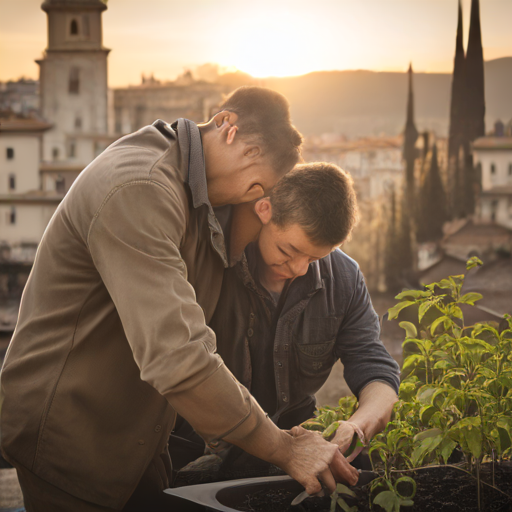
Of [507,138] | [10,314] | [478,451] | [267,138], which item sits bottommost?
[10,314]

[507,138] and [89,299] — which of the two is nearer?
[89,299]

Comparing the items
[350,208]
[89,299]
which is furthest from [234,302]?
[89,299]

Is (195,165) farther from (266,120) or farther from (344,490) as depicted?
(344,490)

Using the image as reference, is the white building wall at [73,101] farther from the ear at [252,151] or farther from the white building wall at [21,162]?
the ear at [252,151]

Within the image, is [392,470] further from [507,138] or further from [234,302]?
[507,138]

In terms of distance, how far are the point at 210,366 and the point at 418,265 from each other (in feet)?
10.4

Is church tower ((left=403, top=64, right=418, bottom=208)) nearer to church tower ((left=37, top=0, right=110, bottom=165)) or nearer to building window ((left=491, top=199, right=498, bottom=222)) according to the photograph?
building window ((left=491, top=199, right=498, bottom=222))

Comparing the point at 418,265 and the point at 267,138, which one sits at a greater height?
the point at 267,138

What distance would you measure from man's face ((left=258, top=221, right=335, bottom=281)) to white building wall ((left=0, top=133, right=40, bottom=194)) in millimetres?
3047

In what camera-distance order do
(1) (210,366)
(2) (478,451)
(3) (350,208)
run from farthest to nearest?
(3) (350,208) → (2) (478,451) → (1) (210,366)

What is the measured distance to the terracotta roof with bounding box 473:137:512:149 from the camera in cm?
387

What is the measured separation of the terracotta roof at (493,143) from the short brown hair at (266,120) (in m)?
2.74

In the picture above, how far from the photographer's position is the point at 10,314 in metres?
4.30

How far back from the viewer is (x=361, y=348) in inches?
77.9
